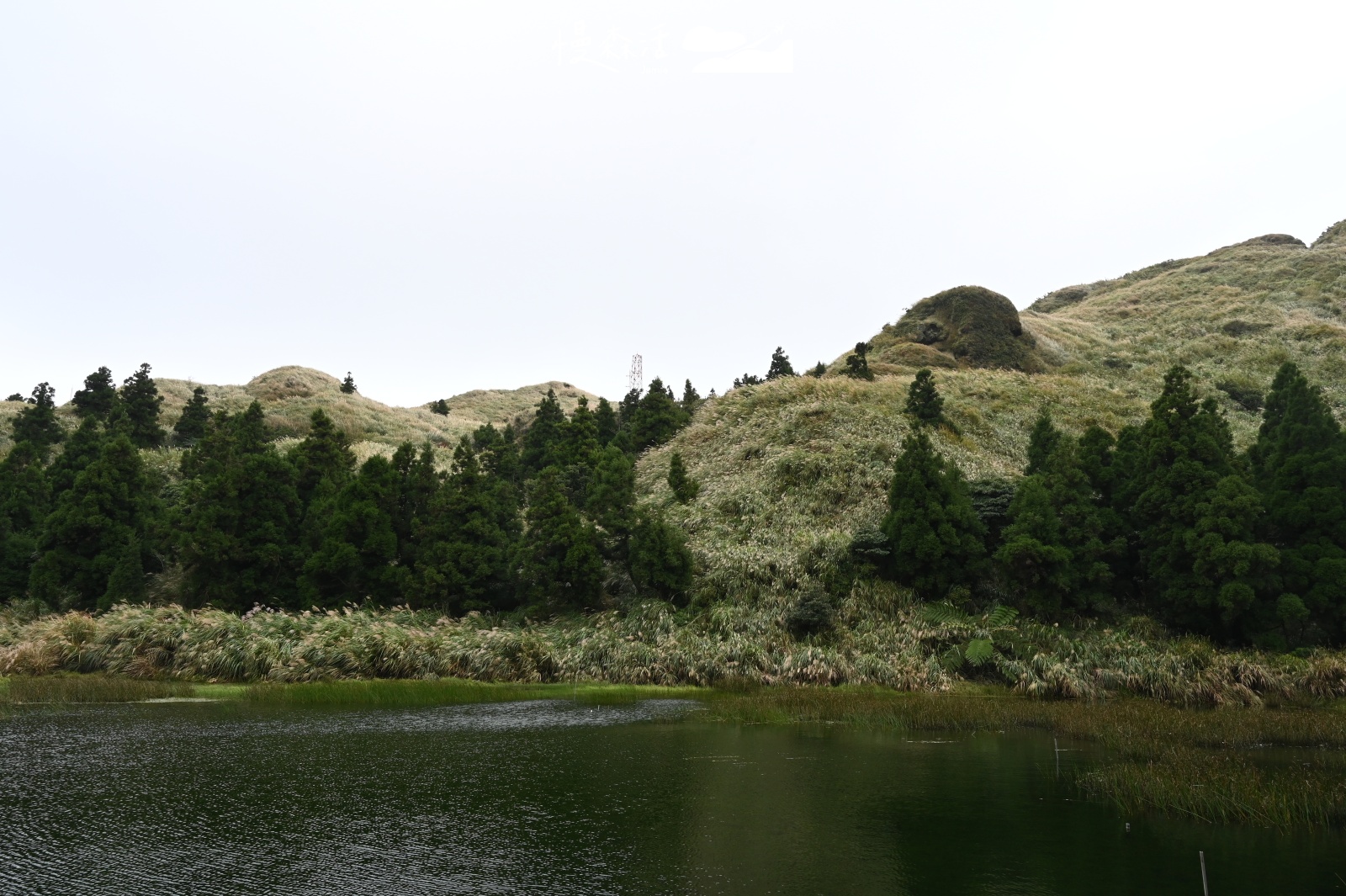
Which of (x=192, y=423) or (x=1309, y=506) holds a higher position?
(x=192, y=423)

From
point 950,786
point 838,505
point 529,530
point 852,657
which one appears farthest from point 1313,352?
point 950,786

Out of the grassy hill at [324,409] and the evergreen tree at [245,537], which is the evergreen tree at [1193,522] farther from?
the grassy hill at [324,409]

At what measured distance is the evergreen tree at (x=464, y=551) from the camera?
35406 millimetres

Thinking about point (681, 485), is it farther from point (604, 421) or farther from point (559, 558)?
point (604, 421)

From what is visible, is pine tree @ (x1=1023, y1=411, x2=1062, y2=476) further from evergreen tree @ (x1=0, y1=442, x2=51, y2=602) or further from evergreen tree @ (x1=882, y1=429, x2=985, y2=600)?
evergreen tree @ (x1=0, y1=442, x2=51, y2=602)

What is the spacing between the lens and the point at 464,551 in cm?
3606

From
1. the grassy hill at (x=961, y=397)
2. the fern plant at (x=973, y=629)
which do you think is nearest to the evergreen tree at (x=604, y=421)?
the grassy hill at (x=961, y=397)

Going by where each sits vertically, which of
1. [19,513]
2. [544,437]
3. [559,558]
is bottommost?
[559,558]

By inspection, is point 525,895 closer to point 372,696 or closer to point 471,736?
point 471,736

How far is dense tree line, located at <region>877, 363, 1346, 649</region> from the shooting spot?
28547 millimetres

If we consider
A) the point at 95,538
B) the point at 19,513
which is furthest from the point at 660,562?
the point at 19,513

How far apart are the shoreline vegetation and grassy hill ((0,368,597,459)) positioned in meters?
52.4

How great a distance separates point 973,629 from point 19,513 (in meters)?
48.3

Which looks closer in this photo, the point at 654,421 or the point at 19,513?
the point at 19,513
